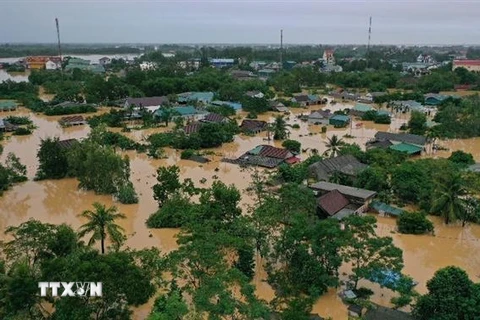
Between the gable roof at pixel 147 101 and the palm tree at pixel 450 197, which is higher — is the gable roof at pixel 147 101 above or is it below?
above

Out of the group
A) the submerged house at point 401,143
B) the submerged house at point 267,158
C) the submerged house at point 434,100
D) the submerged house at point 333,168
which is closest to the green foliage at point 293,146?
the submerged house at point 267,158

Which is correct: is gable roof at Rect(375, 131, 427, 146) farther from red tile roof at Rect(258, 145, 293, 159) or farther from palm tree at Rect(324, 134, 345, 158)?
red tile roof at Rect(258, 145, 293, 159)

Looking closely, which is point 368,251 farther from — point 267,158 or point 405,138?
point 405,138

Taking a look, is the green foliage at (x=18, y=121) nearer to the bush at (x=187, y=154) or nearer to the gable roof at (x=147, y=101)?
the gable roof at (x=147, y=101)

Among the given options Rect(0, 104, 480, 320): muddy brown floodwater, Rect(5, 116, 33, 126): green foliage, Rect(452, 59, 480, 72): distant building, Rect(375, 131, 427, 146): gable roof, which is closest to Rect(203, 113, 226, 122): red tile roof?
Rect(0, 104, 480, 320): muddy brown floodwater

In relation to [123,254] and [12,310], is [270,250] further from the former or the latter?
[12,310]

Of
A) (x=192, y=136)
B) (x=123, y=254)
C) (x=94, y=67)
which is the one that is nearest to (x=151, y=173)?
(x=192, y=136)

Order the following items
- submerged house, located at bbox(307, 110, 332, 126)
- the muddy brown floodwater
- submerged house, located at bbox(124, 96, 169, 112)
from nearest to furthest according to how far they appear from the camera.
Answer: the muddy brown floodwater, submerged house, located at bbox(307, 110, 332, 126), submerged house, located at bbox(124, 96, 169, 112)
